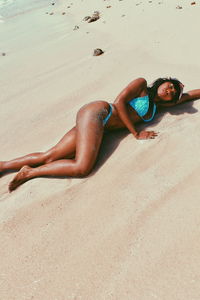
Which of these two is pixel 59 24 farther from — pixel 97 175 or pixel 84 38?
pixel 97 175

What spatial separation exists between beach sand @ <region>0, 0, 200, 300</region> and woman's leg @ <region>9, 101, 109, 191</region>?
98 mm

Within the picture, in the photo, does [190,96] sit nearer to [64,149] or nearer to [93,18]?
[64,149]

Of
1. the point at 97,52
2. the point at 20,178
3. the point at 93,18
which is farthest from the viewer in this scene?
the point at 93,18

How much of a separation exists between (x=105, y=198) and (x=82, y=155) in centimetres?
49

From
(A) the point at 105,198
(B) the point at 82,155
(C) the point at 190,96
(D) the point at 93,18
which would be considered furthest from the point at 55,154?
(D) the point at 93,18

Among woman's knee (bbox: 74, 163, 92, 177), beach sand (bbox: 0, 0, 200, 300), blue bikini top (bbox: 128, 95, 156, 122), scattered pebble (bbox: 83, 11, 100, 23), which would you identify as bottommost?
beach sand (bbox: 0, 0, 200, 300)

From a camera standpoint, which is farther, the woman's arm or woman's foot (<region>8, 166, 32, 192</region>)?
the woman's arm

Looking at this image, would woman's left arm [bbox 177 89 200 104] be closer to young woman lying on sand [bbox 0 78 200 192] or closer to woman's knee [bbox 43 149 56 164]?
young woman lying on sand [bbox 0 78 200 192]

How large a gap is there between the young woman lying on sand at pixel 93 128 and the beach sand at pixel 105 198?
0.11 meters

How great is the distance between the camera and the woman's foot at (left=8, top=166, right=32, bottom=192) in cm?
282

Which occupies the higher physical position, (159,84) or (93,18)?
(93,18)

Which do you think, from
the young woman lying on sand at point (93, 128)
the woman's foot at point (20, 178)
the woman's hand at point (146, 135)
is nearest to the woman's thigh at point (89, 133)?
the young woman lying on sand at point (93, 128)

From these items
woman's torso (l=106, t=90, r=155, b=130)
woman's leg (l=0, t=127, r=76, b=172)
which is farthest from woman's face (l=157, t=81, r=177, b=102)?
woman's leg (l=0, t=127, r=76, b=172)

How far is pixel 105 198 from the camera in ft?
8.14
